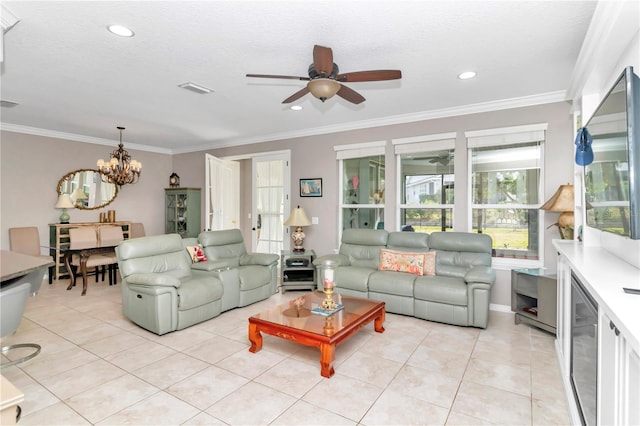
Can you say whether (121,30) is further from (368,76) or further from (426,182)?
(426,182)

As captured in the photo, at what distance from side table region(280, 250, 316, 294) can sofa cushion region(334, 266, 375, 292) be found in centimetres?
86

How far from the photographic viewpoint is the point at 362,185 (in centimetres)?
536

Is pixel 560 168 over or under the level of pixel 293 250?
over

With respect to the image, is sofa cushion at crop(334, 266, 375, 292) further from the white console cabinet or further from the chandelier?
the chandelier

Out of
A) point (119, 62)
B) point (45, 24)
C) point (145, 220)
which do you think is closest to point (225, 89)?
point (119, 62)

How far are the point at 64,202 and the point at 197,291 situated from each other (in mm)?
4014

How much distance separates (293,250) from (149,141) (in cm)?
375

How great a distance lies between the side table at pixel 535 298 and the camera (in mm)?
3238

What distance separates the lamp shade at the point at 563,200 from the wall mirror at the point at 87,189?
6.90 m

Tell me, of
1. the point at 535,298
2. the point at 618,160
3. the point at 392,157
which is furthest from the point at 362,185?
the point at 618,160

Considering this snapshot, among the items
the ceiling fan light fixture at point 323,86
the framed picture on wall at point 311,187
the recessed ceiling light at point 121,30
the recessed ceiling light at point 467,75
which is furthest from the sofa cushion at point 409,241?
the recessed ceiling light at point 121,30

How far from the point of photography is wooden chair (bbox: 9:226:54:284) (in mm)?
5273

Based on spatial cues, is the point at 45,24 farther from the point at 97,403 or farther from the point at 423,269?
the point at 423,269

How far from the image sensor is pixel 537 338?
129 inches
